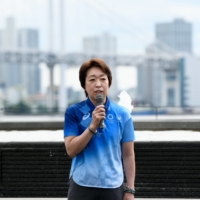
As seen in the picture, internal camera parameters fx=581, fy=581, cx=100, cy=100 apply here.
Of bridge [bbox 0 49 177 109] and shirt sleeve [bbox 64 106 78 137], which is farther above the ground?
bridge [bbox 0 49 177 109]

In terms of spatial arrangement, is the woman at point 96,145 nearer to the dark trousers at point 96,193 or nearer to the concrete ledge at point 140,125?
the dark trousers at point 96,193

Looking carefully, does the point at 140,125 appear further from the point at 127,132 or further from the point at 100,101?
the point at 100,101

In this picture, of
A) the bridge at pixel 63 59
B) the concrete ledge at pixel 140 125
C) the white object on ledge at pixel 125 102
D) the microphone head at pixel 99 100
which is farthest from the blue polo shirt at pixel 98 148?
the bridge at pixel 63 59

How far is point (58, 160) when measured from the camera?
5059 millimetres

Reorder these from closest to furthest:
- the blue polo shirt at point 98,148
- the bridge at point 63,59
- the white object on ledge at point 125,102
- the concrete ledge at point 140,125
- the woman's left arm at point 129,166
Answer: the blue polo shirt at point 98,148, the woman's left arm at point 129,166, the white object on ledge at point 125,102, the concrete ledge at point 140,125, the bridge at point 63,59

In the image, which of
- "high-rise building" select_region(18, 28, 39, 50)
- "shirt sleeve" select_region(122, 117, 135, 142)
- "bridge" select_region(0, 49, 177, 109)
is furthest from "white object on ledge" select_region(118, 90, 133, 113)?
"high-rise building" select_region(18, 28, 39, 50)

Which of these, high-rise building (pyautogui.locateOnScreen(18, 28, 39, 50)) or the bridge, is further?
high-rise building (pyautogui.locateOnScreen(18, 28, 39, 50))

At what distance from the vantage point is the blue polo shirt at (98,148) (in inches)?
99.7

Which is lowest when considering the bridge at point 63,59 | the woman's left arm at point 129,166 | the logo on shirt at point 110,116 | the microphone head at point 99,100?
the woman's left arm at point 129,166

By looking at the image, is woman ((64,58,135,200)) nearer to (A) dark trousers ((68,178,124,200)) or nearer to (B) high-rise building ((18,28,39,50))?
(A) dark trousers ((68,178,124,200))

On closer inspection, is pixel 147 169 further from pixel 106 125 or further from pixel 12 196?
pixel 106 125

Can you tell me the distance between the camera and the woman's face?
2551mm

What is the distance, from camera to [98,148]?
254 cm

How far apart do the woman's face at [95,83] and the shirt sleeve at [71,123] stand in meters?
0.11
